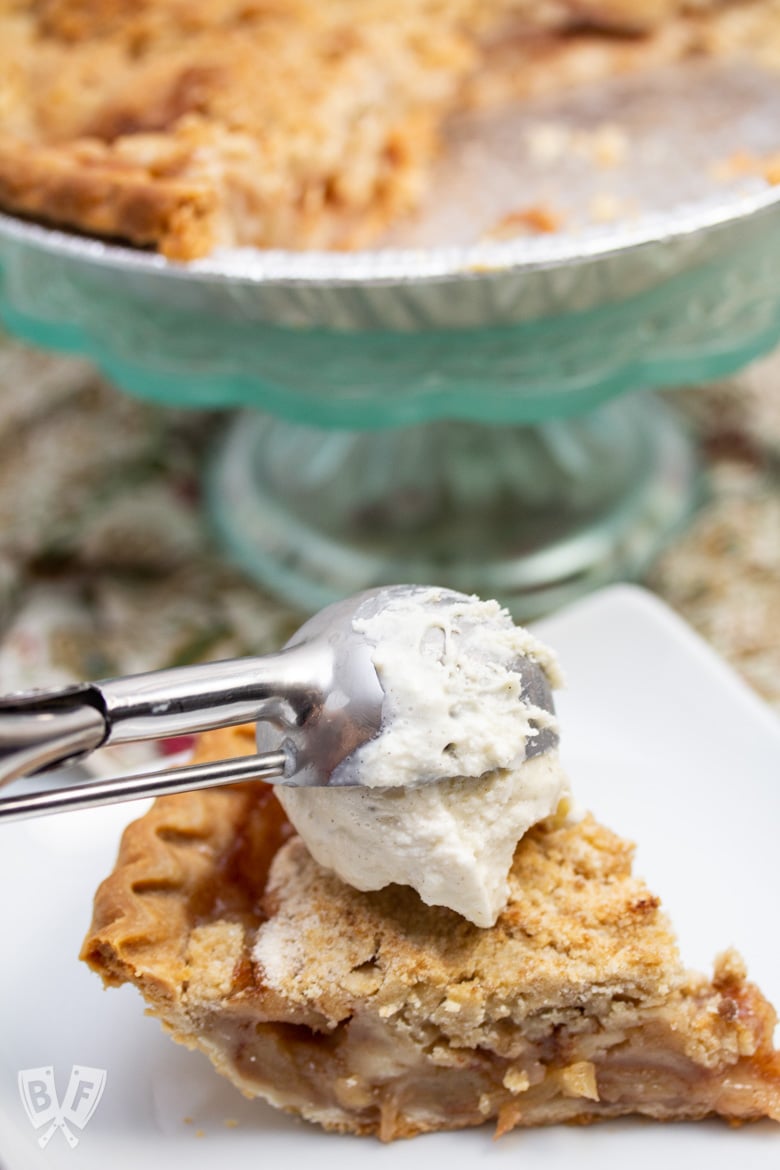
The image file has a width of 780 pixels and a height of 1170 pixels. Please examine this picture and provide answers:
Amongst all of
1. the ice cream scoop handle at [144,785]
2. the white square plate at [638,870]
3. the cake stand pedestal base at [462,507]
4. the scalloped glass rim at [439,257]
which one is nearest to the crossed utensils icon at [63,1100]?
the white square plate at [638,870]

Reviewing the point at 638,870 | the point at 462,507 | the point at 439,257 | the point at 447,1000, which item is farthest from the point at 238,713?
the point at 462,507

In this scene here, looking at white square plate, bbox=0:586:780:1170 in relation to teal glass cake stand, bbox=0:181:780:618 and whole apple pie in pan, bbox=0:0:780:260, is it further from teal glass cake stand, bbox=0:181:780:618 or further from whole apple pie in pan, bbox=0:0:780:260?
whole apple pie in pan, bbox=0:0:780:260

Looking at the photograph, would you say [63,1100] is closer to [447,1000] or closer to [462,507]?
[447,1000]

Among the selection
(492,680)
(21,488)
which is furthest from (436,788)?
(21,488)

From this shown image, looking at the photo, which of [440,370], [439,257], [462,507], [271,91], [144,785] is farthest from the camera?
[462,507]

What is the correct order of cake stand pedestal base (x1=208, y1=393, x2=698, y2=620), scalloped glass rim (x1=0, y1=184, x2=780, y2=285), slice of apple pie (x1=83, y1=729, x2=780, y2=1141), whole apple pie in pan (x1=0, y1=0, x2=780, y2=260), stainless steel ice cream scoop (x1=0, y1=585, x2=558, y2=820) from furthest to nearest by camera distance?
cake stand pedestal base (x1=208, y1=393, x2=698, y2=620), whole apple pie in pan (x1=0, y1=0, x2=780, y2=260), scalloped glass rim (x1=0, y1=184, x2=780, y2=285), slice of apple pie (x1=83, y1=729, x2=780, y2=1141), stainless steel ice cream scoop (x1=0, y1=585, x2=558, y2=820)

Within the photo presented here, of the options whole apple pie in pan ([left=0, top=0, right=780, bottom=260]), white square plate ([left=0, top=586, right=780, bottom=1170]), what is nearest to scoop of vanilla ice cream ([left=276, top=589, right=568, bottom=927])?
white square plate ([left=0, top=586, right=780, bottom=1170])
